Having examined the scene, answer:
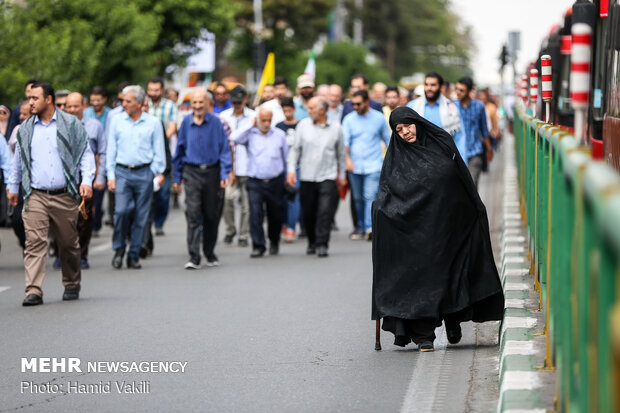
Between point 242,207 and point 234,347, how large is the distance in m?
7.97

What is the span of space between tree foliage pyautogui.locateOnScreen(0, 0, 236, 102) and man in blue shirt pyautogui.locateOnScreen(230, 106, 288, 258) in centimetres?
705

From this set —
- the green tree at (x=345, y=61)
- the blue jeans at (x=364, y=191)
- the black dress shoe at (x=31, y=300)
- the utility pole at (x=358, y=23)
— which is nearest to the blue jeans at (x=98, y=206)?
the blue jeans at (x=364, y=191)

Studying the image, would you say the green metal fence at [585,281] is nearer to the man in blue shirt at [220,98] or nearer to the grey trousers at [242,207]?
the grey trousers at [242,207]

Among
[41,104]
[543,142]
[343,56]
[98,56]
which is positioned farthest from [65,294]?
[343,56]

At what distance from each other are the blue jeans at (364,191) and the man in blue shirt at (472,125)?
1.14 m

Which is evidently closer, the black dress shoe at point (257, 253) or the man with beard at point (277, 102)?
the black dress shoe at point (257, 253)

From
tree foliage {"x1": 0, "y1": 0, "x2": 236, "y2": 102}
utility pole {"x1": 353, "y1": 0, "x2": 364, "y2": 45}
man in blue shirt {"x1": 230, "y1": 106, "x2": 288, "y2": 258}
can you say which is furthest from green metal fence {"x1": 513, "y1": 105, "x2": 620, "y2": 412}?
utility pole {"x1": 353, "y1": 0, "x2": 364, "y2": 45}

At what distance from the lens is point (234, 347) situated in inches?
339

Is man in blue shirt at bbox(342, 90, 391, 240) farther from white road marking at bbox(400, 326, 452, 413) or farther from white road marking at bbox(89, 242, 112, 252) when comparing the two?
white road marking at bbox(400, 326, 452, 413)

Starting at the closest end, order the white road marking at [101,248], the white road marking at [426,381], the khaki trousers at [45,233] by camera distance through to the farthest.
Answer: the white road marking at [426,381] → the khaki trousers at [45,233] → the white road marking at [101,248]

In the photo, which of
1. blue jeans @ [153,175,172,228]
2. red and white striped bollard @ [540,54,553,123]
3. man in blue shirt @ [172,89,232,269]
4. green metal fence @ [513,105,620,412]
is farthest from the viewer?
blue jeans @ [153,175,172,228]

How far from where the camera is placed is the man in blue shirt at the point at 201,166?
13.7 m

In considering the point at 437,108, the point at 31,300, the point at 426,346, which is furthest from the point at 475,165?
the point at 426,346

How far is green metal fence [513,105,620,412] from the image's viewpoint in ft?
9.48
